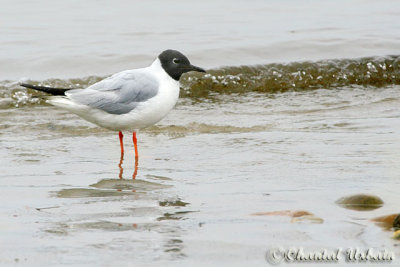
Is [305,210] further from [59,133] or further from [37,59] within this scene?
[37,59]

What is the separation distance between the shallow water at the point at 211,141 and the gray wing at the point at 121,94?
18.6 inches

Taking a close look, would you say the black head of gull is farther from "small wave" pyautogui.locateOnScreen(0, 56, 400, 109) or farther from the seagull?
"small wave" pyautogui.locateOnScreen(0, 56, 400, 109)

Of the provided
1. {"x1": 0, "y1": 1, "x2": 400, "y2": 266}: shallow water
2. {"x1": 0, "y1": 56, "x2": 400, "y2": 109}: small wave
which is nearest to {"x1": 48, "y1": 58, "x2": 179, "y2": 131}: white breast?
{"x1": 0, "y1": 1, "x2": 400, "y2": 266}: shallow water

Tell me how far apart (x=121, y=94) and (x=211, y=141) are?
1094 mm

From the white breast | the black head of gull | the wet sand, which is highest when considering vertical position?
the black head of gull

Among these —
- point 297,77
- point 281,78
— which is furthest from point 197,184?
point 297,77

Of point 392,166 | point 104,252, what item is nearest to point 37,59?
point 392,166

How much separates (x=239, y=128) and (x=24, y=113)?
301cm

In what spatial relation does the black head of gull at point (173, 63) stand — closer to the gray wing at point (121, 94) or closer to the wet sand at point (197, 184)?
Answer: the gray wing at point (121, 94)

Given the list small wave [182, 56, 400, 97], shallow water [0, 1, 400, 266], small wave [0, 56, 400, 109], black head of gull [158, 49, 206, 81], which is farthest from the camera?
small wave [182, 56, 400, 97]

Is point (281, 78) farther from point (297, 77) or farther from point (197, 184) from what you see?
point (197, 184)

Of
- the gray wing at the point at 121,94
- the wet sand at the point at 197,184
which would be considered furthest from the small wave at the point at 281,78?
the gray wing at the point at 121,94

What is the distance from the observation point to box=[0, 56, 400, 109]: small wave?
10703 millimetres

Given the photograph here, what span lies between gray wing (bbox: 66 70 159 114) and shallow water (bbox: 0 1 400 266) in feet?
1.55
